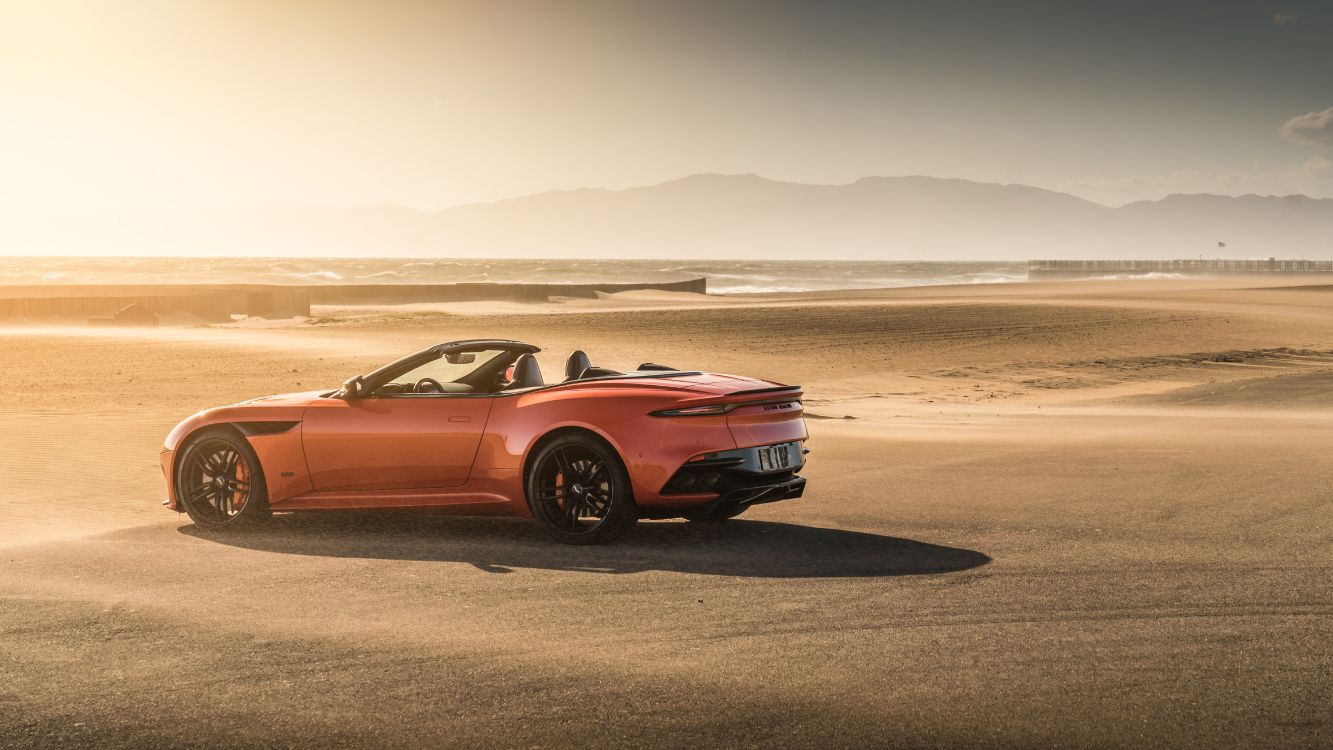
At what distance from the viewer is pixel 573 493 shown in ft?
27.6

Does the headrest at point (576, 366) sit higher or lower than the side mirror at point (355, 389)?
higher

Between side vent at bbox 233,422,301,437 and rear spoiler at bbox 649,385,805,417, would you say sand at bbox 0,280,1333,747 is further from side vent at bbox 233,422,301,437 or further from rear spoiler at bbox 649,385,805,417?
rear spoiler at bbox 649,385,805,417

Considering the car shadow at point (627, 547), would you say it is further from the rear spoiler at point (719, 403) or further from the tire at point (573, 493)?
the rear spoiler at point (719, 403)

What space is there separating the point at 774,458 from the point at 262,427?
362 cm

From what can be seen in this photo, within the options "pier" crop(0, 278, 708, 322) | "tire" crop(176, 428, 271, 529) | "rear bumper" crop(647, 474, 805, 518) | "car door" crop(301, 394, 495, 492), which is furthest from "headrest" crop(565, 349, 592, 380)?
"pier" crop(0, 278, 708, 322)

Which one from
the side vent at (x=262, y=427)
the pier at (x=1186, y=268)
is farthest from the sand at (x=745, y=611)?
the pier at (x=1186, y=268)

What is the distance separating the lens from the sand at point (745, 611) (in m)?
4.85

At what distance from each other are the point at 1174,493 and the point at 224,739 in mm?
8124

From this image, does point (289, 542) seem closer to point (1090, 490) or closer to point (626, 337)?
point (1090, 490)

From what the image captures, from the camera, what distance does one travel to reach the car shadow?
25.2 ft

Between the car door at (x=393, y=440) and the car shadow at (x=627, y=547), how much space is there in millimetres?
435

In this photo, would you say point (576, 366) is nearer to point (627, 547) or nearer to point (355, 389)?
point (627, 547)

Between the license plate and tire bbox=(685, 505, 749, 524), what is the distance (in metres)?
0.43

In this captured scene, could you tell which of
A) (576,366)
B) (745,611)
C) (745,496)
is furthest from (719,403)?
(745,611)
